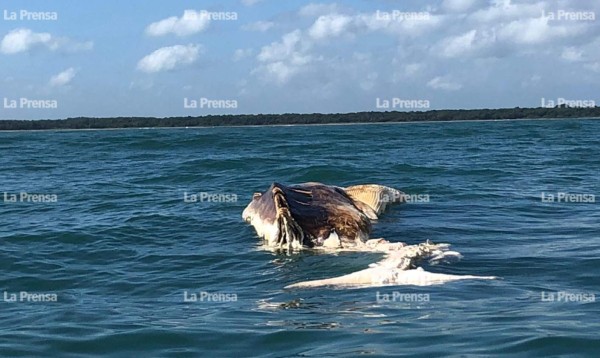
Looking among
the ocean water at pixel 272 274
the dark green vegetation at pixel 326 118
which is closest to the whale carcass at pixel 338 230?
the ocean water at pixel 272 274

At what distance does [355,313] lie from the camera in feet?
24.5

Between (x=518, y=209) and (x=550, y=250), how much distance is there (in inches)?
174

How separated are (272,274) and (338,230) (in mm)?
2002

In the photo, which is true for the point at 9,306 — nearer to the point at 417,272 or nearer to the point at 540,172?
the point at 417,272

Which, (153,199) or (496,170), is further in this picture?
(496,170)

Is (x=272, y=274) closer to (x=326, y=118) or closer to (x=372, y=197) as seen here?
(x=372, y=197)

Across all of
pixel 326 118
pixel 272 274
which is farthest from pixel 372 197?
pixel 326 118

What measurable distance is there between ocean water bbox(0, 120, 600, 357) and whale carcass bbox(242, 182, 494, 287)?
0.96ft

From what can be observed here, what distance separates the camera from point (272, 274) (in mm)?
9672

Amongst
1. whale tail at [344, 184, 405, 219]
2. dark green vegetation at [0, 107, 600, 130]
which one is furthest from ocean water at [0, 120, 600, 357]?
dark green vegetation at [0, 107, 600, 130]

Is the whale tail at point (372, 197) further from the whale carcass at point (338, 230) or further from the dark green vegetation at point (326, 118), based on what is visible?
the dark green vegetation at point (326, 118)

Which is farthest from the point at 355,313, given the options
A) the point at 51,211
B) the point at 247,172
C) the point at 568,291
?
the point at 247,172

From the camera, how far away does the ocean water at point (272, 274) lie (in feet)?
22.1

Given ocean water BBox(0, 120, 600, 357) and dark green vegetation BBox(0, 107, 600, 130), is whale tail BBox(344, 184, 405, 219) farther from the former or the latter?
dark green vegetation BBox(0, 107, 600, 130)
